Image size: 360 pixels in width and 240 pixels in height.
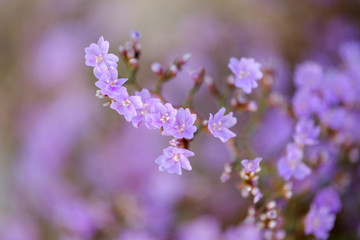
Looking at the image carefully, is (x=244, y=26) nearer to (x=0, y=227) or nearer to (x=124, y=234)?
(x=124, y=234)

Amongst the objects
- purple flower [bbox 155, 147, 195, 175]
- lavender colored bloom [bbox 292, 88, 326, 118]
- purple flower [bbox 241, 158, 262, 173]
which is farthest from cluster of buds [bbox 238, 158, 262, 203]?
lavender colored bloom [bbox 292, 88, 326, 118]

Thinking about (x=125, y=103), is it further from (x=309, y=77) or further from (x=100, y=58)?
(x=309, y=77)

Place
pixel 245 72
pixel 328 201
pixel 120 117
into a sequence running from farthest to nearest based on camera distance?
pixel 120 117
pixel 328 201
pixel 245 72

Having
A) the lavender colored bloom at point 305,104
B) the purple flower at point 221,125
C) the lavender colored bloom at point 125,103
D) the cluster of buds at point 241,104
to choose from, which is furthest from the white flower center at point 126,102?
the lavender colored bloom at point 305,104

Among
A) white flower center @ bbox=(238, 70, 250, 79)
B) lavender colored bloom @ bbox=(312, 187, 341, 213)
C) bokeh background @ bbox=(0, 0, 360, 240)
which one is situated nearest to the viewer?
white flower center @ bbox=(238, 70, 250, 79)

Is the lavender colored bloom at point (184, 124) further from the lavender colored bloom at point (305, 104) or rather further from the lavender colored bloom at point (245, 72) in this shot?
the lavender colored bloom at point (305, 104)

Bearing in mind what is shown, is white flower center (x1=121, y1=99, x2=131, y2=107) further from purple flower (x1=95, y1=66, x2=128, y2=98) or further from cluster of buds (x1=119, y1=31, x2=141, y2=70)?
cluster of buds (x1=119, y1=31, x2=141, y2=70)

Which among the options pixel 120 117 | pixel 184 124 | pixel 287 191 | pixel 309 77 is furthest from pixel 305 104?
pixel 120 117
